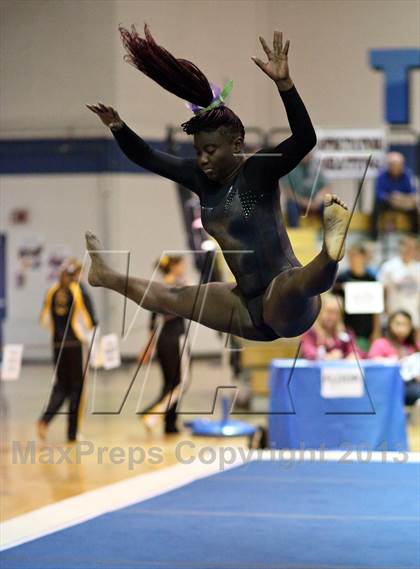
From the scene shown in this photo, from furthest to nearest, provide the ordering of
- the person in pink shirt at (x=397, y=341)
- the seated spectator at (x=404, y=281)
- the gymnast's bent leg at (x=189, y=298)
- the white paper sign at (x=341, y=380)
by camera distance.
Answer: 1. the seated spectator at (x=404, y=281)
2. the person in pink shirt at (x=397, y=341)
3. the white paper sign at (x=341, y=380)
4. the gymnast's bent leg at (x=189, y=298)

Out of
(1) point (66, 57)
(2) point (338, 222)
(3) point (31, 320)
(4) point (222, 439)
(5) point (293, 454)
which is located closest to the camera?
(2) point (338, 222)

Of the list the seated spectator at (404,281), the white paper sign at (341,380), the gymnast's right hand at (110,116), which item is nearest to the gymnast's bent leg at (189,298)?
the gymnast's right hand at (110,116)

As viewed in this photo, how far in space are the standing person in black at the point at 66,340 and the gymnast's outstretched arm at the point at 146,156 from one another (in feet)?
9.17

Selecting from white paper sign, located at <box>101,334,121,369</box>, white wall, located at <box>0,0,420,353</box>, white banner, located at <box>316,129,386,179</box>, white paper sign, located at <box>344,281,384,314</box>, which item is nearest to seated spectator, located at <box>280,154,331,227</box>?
white banner, located at <box>316,129,386,179</box>

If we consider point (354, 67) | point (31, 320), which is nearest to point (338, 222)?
point (354, 67)

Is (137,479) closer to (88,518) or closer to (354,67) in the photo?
(88,518)

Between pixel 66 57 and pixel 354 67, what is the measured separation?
1409mm

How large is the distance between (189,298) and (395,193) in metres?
2.71

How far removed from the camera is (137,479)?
5926 mm

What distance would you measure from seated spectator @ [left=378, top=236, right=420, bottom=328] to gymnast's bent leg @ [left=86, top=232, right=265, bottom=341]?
3.12 meters

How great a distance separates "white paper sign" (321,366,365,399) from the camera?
18.2 feet

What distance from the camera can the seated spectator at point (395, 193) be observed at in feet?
18.7

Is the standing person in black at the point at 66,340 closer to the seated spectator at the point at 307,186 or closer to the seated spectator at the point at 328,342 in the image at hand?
the seated spectator at the point at 328,342

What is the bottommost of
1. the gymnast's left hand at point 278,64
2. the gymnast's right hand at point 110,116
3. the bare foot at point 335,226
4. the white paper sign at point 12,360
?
the white paper sign at point 12,360
